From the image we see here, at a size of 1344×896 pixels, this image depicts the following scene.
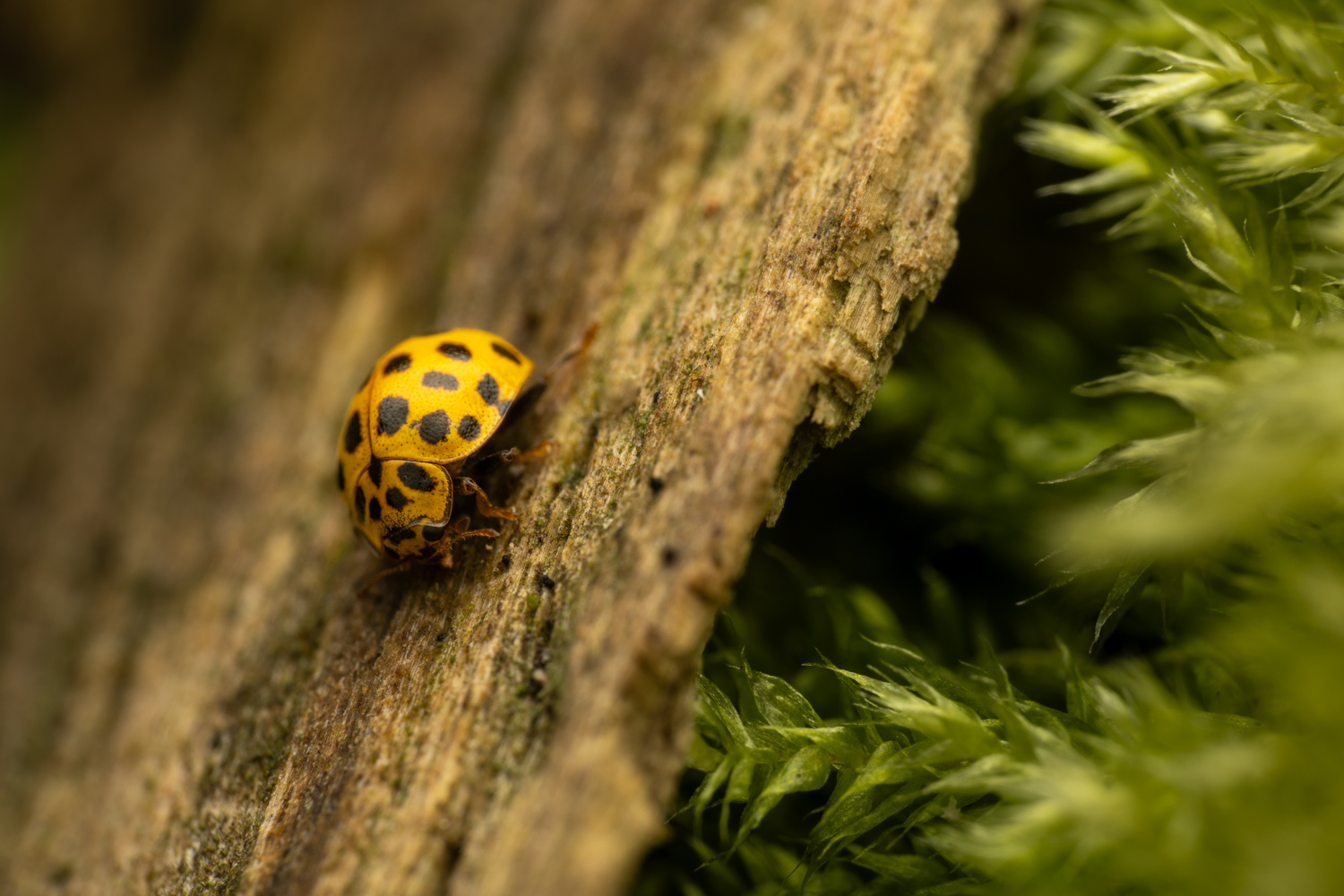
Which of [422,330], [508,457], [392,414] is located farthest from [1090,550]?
[422,330]

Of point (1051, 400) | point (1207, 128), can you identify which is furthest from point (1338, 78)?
point (1051, 400)

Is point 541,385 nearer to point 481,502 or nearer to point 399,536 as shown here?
point 481,502

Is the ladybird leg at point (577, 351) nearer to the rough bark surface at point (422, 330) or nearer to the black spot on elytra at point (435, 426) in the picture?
the rough bark surface at point (422, 330)

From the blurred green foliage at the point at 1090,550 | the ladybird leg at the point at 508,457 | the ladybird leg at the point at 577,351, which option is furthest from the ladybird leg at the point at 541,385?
the blurred green foliage at the point at 1090,550

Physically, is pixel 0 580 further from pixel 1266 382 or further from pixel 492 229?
pixel 1266 382

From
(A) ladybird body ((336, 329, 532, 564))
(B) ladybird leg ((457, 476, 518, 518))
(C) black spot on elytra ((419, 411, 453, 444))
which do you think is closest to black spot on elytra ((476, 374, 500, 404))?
(A) ladybird body ((336, 329, 532, 564))
